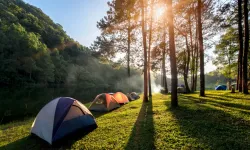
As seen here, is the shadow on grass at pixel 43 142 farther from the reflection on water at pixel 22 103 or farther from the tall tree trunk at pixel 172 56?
the reflection on water at pixel 22 103

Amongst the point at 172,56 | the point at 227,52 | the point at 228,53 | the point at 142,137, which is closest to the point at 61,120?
the point at 142,137

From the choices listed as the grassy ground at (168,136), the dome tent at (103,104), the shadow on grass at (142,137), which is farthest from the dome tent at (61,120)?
the dome tent at (103,104)

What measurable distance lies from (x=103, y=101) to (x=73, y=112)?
545cm

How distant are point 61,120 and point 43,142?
1.13m

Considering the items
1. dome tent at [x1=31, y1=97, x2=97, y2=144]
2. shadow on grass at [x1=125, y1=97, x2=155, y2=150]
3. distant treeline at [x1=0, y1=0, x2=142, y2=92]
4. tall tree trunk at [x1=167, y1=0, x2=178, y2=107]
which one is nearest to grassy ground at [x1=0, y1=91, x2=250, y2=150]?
shadow on grass at [x1=125, y1=97, x2=155, y2=150]

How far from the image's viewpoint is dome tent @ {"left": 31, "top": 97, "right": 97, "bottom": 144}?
19.6 ft

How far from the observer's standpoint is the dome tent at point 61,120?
596cm

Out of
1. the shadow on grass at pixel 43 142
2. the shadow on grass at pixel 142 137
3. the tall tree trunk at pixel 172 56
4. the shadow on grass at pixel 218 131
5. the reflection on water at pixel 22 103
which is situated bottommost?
the reflection on water at pixel 22 103

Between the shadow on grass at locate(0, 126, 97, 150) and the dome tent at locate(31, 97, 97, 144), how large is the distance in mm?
177

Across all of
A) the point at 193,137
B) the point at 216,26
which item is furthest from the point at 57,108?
the point at 216,26

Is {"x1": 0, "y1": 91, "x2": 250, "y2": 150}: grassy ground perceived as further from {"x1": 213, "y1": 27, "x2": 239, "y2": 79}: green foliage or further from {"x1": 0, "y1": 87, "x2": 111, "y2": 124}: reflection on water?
{"x1": 213, "y1": 27, "x2": 239, "y2": 79}: green foliage

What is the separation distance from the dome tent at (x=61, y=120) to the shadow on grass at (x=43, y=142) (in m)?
0.18

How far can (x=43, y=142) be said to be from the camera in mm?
6180

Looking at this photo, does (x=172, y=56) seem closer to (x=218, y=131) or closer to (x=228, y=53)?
(x=218, y=131)
